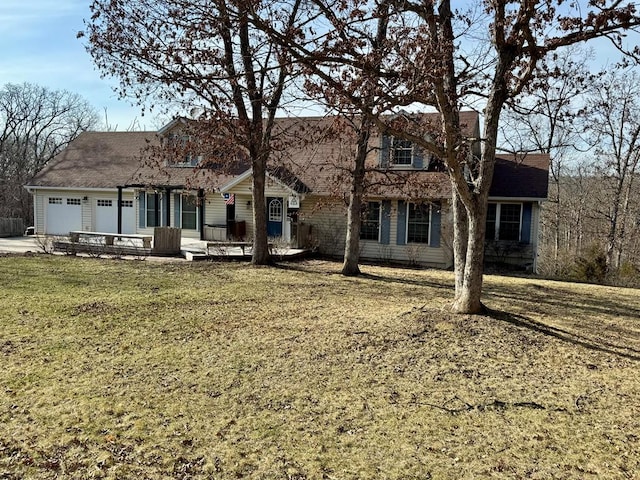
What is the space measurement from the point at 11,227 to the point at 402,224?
19097mm

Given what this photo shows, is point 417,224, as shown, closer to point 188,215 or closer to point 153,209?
point 188,215

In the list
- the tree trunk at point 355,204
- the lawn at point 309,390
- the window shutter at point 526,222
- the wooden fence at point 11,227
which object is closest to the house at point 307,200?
the window shutter at point 526,222

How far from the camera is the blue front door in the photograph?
66.6 feet

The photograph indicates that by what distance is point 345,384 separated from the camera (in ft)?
16.4

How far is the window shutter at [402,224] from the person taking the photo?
18469 mm

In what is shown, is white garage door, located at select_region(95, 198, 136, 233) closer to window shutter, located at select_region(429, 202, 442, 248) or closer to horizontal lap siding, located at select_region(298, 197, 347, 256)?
horizontal lap siding, located at select_region(298, 197, 347, 256)

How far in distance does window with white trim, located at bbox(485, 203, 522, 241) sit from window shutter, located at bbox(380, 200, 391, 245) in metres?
3.74

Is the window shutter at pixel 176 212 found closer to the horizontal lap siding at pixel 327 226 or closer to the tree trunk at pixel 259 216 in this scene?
the horizontal lap siding at pixel 327 226

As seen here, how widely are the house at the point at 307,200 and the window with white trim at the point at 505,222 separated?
0.12 ft

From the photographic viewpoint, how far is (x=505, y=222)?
1834 cm

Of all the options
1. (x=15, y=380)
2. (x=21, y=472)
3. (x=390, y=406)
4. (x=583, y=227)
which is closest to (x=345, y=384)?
(x=390, y=406)

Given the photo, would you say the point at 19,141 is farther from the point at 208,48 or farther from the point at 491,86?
the point at 491,86

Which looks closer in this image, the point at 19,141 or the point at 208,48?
the point at 208,48

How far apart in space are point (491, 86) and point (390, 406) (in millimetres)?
5102
